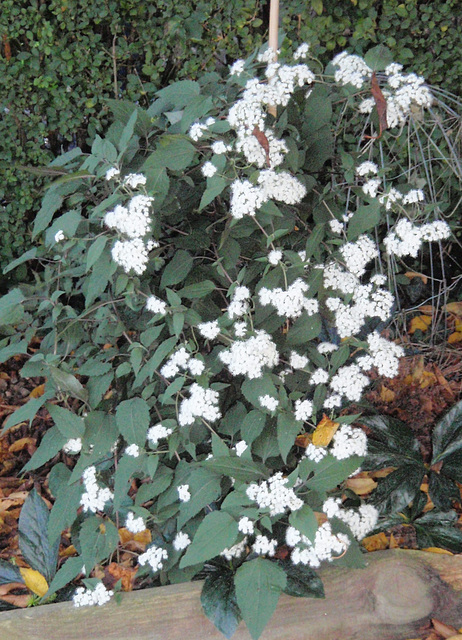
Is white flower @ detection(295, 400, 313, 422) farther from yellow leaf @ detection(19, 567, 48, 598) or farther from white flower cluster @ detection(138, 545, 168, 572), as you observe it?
yellow leaf @ detection(19, 567, 48, 598)

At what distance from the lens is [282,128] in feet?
4.71

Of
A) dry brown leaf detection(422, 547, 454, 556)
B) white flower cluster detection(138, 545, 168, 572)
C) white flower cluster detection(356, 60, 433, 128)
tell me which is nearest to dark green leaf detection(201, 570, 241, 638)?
white flower cluster detection(138, 545, 168, 572)

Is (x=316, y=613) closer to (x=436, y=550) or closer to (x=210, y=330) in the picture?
(x=436, y=550)

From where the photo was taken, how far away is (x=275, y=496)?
129 centimetres

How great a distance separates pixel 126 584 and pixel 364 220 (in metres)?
1.16

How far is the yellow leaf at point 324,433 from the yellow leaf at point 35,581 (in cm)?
90

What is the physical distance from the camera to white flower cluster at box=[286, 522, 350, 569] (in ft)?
4.34

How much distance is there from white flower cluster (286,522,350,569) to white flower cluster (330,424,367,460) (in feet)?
0.49

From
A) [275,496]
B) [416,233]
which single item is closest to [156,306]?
[275,496]

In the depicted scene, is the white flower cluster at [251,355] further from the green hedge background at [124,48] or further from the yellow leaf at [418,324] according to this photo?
the yellow leaf at [418,324]

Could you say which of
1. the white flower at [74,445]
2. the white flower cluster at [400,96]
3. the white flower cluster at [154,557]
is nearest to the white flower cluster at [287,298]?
the white flower cluster at [400,96]

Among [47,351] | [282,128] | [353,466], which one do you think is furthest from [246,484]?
[282,128]

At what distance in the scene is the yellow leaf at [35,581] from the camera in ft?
5.90

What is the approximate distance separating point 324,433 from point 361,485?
2.00 ft
